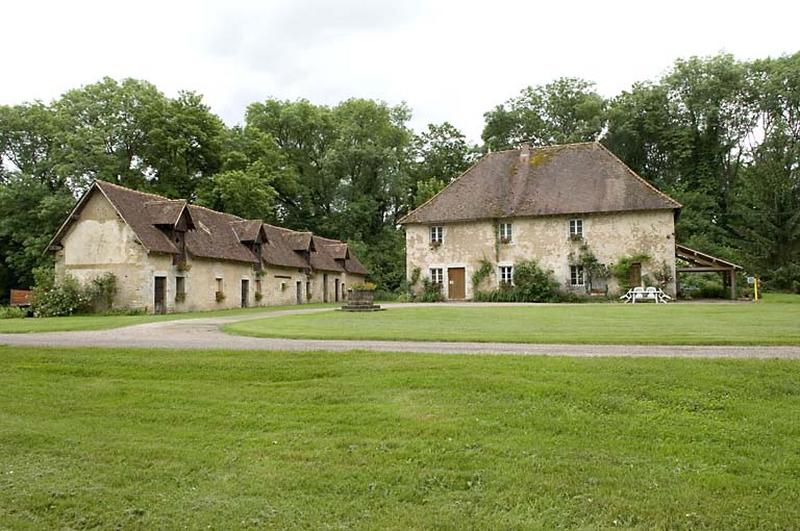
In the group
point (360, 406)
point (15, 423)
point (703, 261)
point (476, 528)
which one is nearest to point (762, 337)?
point (360, 406)

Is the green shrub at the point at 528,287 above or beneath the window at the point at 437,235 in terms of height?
beneath

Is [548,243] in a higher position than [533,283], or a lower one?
higher

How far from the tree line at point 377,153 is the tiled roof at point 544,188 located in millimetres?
10009

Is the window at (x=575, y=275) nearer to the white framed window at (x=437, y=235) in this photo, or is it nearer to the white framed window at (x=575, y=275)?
the white framed window at (x=575, y=275)

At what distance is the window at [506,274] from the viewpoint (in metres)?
36.2

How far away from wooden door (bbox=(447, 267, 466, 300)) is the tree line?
47.3 ft

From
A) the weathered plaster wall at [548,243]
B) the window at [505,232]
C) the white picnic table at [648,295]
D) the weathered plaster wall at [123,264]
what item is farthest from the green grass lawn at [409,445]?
the window at [505,232]

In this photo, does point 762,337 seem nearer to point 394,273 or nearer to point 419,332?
point 419,332

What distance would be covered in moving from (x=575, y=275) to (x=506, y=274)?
4.02 metres

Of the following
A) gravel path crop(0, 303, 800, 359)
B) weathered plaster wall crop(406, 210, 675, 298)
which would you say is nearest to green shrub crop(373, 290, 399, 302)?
weathered plaster wall crop(406, 210, 675, 298)

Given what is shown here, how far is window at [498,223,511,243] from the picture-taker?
120 feet

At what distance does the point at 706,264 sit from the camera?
34000 millimetres

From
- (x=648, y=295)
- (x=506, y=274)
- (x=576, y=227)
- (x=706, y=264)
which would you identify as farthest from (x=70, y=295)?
(x=706, y=264)

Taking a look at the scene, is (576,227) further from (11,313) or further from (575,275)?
(11,313)
